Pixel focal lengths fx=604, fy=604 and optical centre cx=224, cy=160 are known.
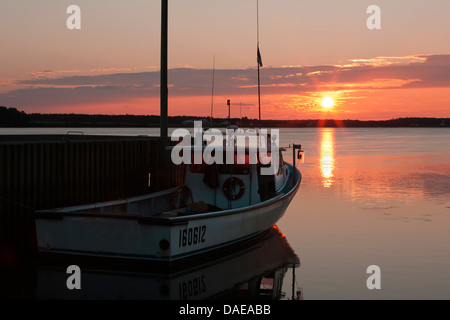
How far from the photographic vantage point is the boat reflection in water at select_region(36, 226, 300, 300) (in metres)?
11.4

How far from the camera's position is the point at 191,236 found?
506 inches

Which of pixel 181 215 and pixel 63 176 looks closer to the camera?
pixel 181 215

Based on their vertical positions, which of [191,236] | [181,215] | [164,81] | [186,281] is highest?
[164,81]

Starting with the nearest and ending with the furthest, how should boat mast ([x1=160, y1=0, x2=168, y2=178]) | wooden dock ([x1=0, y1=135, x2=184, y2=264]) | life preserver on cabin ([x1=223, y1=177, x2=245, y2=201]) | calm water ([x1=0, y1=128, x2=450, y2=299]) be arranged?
calm water ([x1=0, y1=128, x2=450, y2=299]), wooden dock ([x1=0, y1=135, x2=184, y2=264]), life preserver on cabin ([x1=223, y1=177, x2=245, y2=201]), boat mast ([x1=160, y1=0, x2=168, y2=178])

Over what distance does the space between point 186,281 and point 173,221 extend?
1.29 metres

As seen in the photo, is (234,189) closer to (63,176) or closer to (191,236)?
(191,236)

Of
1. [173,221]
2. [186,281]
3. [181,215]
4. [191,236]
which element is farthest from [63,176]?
[186,281]

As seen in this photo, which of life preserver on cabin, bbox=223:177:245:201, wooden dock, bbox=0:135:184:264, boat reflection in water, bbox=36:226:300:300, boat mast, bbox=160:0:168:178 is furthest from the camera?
boat mast, bbox=160:0:168:178

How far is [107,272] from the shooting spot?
12523 millimetres

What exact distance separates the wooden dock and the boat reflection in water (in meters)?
1.56

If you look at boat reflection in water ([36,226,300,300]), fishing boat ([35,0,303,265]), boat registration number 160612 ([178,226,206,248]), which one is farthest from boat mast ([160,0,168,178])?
boat registration number 160612 ([178,226,206,248])

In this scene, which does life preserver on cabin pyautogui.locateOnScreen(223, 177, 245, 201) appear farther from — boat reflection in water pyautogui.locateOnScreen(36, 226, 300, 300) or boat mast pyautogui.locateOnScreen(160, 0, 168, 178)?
boat mast pyautogui.locateOnScreen(160, 0, 168, 178)

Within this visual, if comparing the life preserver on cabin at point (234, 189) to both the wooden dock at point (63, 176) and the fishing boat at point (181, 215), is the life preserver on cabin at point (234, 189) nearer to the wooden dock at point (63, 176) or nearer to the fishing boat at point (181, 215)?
the fishing boat at point (181, 215)
